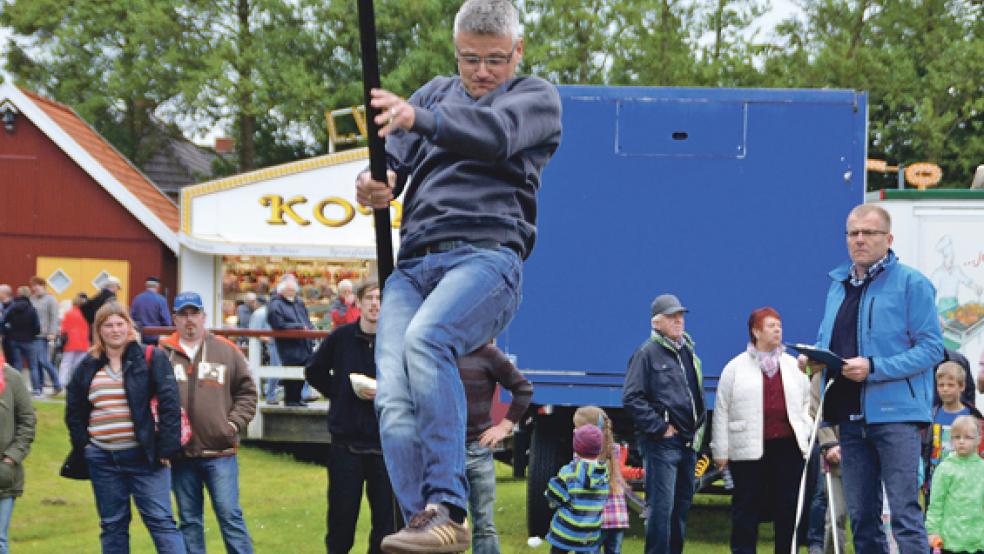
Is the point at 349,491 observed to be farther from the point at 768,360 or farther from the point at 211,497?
the point at 768,360

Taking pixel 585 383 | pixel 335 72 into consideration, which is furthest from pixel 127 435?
pixel 335 72

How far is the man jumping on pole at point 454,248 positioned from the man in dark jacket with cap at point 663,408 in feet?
17.6

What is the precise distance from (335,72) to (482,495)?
3522 centimetres

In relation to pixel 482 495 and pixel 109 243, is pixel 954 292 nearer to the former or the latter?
pixel 482 495

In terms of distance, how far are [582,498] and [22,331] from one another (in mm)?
13911

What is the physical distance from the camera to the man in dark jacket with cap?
9.83m

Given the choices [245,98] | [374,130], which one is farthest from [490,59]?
[245,98]

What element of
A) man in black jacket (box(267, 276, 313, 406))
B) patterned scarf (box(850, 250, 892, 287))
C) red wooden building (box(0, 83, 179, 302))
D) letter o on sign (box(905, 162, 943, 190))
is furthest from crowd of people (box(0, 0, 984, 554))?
red wooden building (box(0, 83, 179, 302))

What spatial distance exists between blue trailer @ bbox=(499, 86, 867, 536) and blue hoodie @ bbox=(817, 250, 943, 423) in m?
3.85

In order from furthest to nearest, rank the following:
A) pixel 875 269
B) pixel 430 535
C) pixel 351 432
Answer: pixel 351 432 → pixel 875 269 → pixel 430 535

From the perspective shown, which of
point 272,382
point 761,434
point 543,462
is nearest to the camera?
point 761,434

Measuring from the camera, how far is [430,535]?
3.99 m

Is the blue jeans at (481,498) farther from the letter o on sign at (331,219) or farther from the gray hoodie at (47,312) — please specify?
the letter o on sign at (331,219)

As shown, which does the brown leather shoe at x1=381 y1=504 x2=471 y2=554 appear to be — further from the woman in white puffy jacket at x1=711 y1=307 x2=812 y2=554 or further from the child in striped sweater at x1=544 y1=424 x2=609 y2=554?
the woman in white puffy jacket at x1=711 y1=307 x2=812 y2=554
